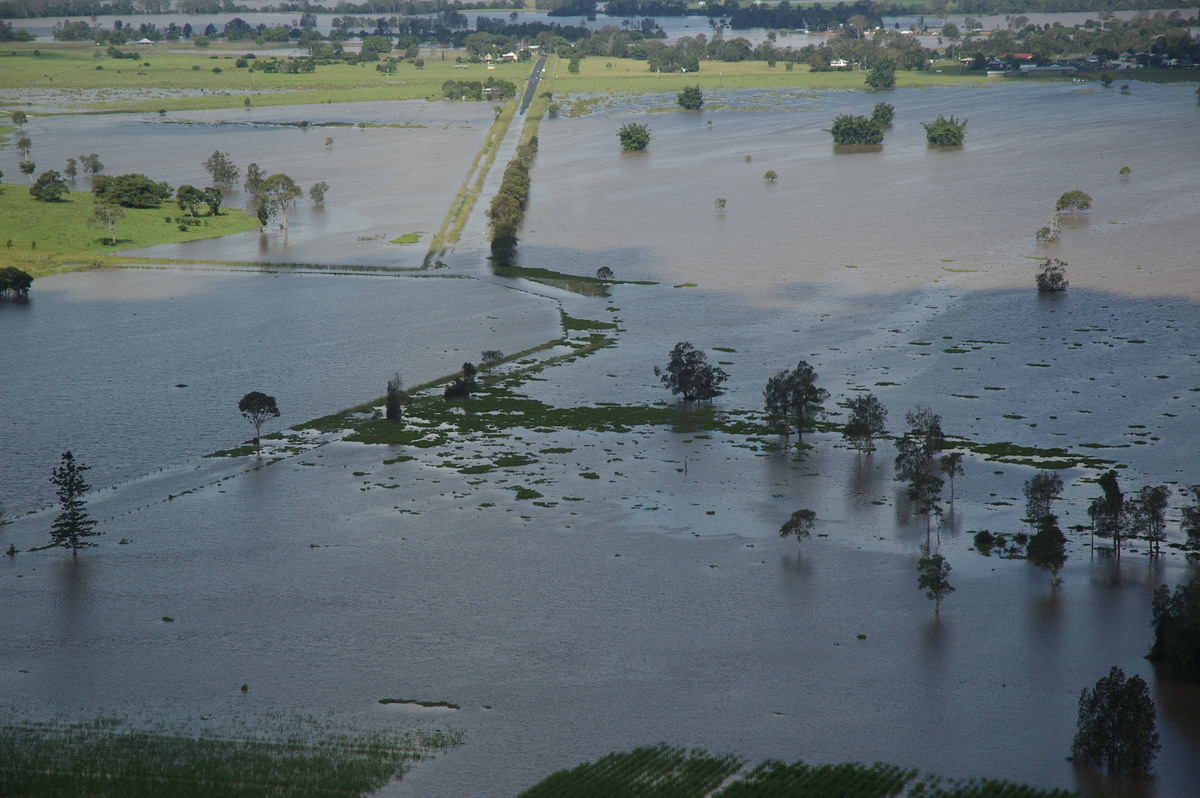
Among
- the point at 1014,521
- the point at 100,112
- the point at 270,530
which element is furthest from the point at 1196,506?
the point at 100,112

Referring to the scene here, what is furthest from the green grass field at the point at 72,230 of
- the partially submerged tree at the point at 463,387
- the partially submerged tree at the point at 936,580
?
the partially submerged tree at the point at 936,580

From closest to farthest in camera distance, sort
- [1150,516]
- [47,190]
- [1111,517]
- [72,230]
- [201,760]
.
Result: [201,760] → [1150,516] → [1111,517] → [72,230] → [47,190]

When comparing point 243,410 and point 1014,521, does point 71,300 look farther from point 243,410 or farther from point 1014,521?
point 1014,521

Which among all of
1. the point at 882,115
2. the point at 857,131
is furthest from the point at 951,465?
the point at 882,115

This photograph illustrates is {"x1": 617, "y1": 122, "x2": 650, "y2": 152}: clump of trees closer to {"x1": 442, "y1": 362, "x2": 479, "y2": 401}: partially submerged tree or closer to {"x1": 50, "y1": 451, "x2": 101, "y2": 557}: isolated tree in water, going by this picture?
Answer: {"x1": 442, "y1": 362, "x2": 479, "y2": 401}: partially submerged tree

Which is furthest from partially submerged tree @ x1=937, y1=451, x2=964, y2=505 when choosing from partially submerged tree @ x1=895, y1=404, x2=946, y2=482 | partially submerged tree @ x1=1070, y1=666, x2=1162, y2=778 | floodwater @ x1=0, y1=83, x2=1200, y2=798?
partially submerged tree @ x1=1070, y1=666, x2=1162, y2=778

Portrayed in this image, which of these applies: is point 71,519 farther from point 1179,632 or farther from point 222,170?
point 222,170
